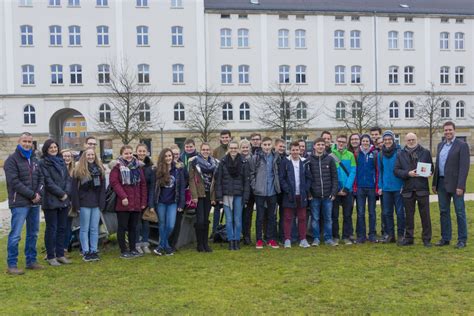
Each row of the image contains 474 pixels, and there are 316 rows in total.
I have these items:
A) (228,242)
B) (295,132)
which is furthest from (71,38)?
(228,242)

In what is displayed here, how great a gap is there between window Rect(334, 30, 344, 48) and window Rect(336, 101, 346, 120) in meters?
5.44

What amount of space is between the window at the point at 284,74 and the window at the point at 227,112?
5390 millimetres

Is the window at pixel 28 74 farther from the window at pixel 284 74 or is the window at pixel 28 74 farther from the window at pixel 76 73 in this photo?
the window at pixel 284 74

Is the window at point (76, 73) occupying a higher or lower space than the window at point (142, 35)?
lower

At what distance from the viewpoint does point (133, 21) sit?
1752 inches

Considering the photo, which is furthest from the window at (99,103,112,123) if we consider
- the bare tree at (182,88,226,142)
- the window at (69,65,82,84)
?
the bare tree at (182,88,226,142)

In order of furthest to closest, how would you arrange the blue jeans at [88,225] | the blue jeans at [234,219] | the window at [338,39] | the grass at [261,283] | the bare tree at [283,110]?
the window at [338,39]
the bare tree at [283,110]
the blue jeans at [234,219]
the blue jeans at [88,225]
the grass at [261,283]

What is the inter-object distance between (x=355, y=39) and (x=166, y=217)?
4413cm

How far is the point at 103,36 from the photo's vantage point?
4438 centimetres

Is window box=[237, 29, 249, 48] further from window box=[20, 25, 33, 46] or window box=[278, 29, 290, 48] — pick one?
window box=[20, 25, 33, 46]

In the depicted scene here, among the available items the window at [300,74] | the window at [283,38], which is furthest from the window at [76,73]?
the window at [300,74]

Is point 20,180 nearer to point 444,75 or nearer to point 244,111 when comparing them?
point 244,111

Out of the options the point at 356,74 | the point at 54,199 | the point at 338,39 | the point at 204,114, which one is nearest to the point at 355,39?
the point at 338,39

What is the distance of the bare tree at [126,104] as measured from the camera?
1645 inches
